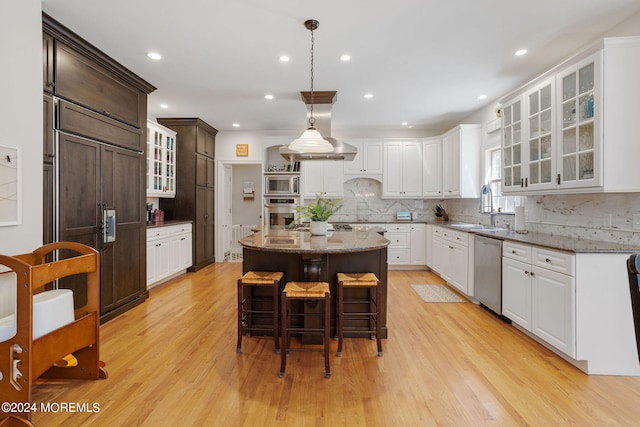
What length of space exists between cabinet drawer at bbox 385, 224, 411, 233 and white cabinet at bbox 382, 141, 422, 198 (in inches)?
25.3

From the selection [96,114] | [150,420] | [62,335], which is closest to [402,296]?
[150,420]

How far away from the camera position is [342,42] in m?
3.04

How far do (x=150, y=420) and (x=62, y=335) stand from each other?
29.8 inches

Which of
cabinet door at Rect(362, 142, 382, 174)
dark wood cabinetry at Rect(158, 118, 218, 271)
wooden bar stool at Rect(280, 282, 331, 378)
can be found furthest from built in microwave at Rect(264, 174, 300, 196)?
wooden bar stool at Rect(280, 282, 331, 378)

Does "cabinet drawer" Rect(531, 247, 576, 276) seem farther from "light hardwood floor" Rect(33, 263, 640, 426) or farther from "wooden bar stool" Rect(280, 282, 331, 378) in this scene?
"wooden bar stool" Rect(280, 282, 331, 378)

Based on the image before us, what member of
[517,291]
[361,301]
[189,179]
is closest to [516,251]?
[517,291]

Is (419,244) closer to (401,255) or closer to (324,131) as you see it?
(401,255)

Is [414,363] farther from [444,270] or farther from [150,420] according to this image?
[444,270]

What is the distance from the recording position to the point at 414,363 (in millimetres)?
2496

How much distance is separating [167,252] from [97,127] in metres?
2.18

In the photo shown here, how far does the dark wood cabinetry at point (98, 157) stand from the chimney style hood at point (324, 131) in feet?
6.05

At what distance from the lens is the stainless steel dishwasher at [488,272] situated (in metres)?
3.38

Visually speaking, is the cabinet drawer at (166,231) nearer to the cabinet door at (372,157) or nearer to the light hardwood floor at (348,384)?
the light hardwood floor at (348,384)

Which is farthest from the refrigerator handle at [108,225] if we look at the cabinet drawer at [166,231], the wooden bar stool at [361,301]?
the wooden bar stool at [361,301]
